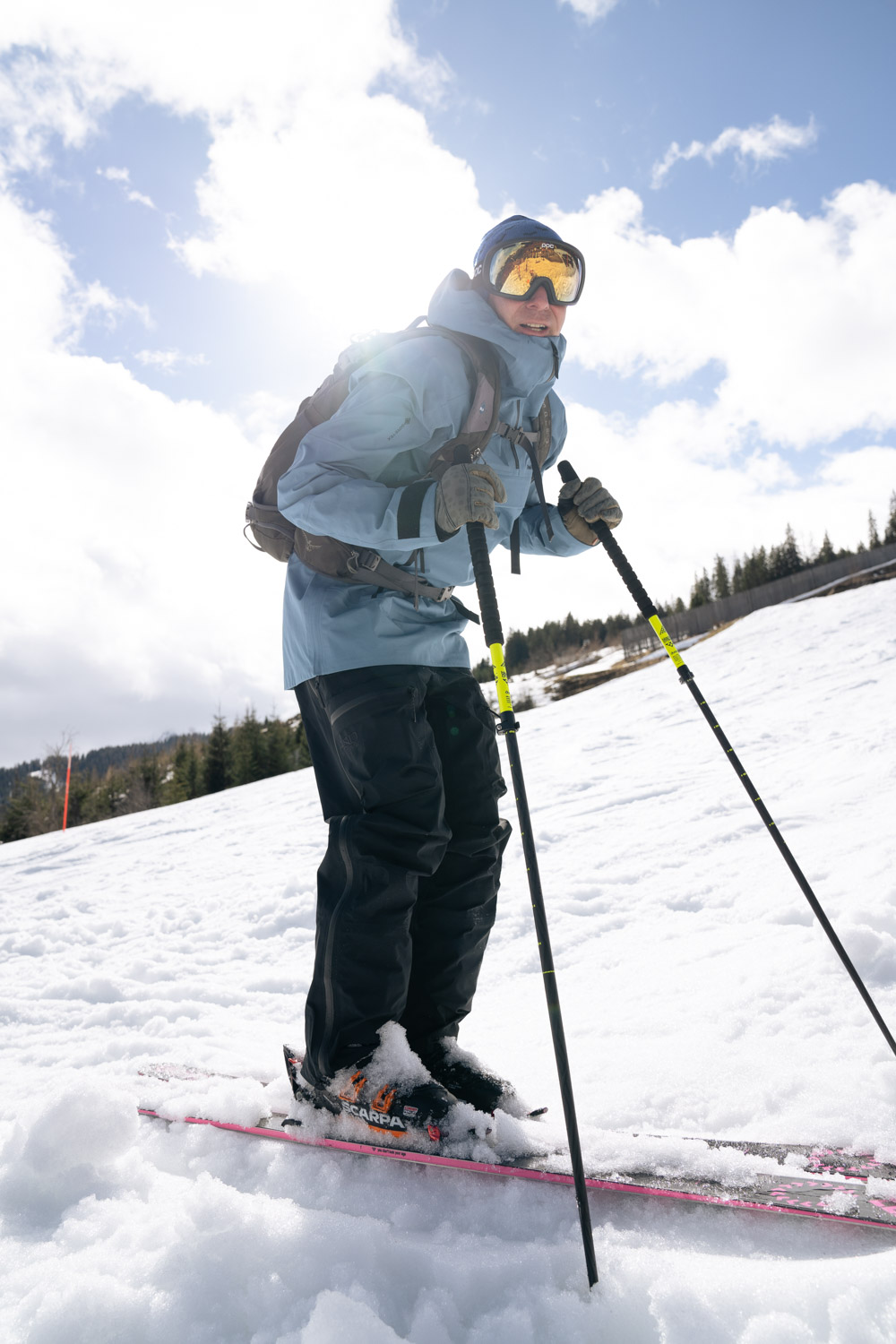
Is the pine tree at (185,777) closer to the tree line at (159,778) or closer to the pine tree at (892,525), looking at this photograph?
the tree line at (159,778)

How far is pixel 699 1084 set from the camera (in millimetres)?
1788

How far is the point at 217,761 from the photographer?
32062 mm

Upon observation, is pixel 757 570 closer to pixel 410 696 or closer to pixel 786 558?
pixel 786 558

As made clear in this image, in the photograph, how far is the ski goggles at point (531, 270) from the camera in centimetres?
212

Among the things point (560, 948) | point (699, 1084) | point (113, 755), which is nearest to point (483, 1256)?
point (699, 1084)

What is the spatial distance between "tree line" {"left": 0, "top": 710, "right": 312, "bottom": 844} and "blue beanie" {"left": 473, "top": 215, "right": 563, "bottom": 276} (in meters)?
29.6

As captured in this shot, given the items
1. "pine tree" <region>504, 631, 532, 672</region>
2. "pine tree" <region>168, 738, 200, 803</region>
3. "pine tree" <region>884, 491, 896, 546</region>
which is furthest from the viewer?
"pine tree" <region>504, 631, 532, 672</region>

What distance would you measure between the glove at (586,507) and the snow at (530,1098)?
1.63 metres

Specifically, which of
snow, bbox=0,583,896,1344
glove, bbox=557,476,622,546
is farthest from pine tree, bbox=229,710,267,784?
glove, bbox=557,476,622,546

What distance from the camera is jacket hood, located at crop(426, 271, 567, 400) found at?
2043 mm

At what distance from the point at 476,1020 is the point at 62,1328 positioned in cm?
189

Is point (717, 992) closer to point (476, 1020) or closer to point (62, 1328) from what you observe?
point (476, 1020)

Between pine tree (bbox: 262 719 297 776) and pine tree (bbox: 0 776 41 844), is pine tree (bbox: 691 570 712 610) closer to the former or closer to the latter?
pine tree (bbox: 262 719 297 776)

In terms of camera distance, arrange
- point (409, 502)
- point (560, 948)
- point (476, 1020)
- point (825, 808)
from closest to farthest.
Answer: point (409, 502)
point (476, 1020)
point (560, 948)
point (825, 808)
